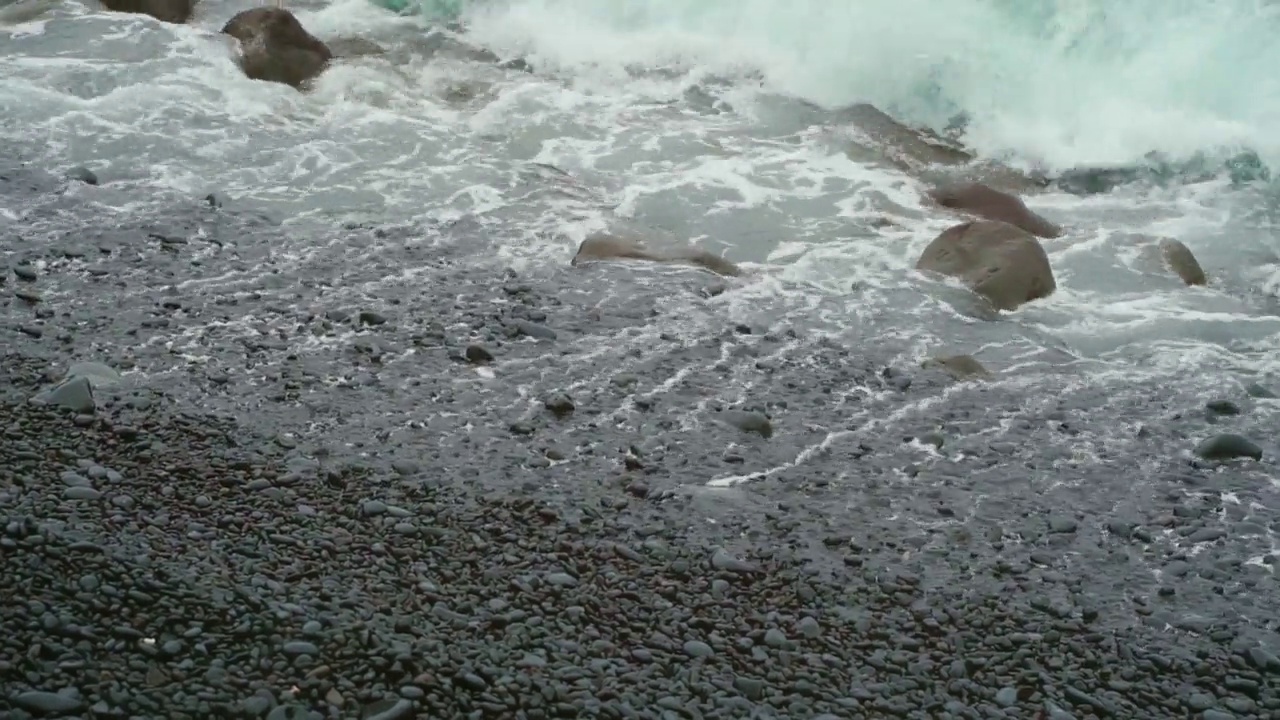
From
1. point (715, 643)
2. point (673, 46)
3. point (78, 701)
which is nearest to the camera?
point (78, 701)

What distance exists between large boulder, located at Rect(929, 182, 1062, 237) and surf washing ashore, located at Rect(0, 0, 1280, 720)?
0.24ft

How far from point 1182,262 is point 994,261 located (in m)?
2.42

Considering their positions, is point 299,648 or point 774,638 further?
point 774,638

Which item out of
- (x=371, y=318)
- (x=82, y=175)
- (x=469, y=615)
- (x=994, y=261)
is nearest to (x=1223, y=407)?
(x=994, y=261)

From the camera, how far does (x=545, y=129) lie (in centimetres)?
1463

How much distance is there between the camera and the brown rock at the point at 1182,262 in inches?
474

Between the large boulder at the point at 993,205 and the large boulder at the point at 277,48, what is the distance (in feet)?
27.8

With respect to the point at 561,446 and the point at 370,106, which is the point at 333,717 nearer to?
the point at 561,446

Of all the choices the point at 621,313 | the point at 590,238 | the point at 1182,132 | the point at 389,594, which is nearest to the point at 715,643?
the point at 389,594

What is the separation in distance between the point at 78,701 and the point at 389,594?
5.33 feet

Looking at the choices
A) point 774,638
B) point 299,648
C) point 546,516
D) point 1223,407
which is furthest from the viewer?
point 1223,407

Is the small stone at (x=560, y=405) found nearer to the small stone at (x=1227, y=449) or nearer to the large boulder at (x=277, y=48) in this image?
the small stone at (x=1227, y=449)

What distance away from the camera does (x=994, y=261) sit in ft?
37.3

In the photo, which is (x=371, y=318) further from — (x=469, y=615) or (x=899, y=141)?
(x=899, y=141)
